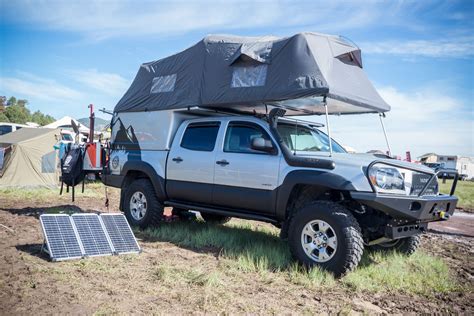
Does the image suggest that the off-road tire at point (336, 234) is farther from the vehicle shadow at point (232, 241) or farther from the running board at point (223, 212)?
the running board at point (223, 212)

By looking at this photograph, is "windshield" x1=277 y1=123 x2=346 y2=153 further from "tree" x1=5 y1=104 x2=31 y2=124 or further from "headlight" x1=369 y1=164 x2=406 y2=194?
"tree" x1=5 y1=104 x2=31 y2=124

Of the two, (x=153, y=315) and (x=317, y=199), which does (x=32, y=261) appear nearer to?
(x=153, y=315)

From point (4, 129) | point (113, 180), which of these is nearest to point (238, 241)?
point (113, 180)

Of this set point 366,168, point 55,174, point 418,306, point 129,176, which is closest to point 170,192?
point 129,176

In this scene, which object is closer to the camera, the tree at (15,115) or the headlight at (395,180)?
the headlight at (395,180)

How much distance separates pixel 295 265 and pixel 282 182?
105 cm

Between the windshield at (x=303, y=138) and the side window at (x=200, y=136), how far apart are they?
3.56 ft

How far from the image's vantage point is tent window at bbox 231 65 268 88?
19.1 feet

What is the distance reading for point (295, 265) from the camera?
16.0 feet

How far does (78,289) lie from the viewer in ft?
12.9

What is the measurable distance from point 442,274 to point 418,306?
1.22 m

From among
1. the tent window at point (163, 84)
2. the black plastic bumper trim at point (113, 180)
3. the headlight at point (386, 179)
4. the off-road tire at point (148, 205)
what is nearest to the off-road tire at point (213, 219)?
the off-road tire at point (148, 205)

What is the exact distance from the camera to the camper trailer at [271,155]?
4.70 m

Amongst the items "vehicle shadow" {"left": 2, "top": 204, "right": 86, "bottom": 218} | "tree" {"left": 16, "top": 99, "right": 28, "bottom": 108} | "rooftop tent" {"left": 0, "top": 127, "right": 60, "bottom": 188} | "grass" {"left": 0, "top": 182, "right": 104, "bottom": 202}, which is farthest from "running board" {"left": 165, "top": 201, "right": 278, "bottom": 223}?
"tree" {"left": 16, "top": 99, "right": 28, "bottom": 108}
